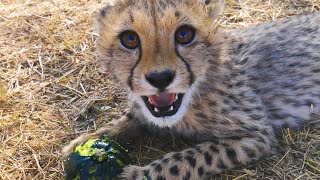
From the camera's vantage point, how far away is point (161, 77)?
2.35 meters

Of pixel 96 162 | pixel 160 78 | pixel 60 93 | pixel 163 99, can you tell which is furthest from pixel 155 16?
pixel 60 93

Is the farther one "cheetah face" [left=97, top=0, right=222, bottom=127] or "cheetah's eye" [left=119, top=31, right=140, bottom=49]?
"cheetah's eye" [left=119, top=31, right=140, bottom=49]

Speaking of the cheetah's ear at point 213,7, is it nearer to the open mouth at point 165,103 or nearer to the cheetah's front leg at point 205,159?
the open mouth at point 165,103

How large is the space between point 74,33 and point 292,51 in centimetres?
189

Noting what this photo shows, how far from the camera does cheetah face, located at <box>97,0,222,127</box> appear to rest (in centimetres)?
242

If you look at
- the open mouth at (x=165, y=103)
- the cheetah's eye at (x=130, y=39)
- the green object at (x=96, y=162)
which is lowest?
the green object at (x=96, y=162)

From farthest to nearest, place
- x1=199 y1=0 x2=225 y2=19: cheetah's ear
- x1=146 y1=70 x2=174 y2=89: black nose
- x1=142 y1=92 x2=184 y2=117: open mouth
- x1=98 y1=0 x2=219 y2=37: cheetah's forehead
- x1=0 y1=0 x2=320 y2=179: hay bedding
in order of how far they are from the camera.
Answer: x1=0 y1=0 x2=320 y2=179: hay bedding, x1=199 y1=0 x2=225 y2=19: cheetah's ear, x1=142 y1=92 x2=184 y2=117: open mouth, x1=98 y1=0 x2=219 y2=37: cheetah's forehead, x1=146 y1=70 x2=174 y2=89: black nose

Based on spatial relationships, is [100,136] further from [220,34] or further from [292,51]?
[292,51]

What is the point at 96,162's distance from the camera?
2.56 meters

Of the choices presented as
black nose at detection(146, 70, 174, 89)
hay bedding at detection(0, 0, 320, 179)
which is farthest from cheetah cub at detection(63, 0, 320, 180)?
hay bedding at detection(0, 0, 320, 179)

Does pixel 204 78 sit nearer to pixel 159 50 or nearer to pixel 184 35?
pixel 184 35

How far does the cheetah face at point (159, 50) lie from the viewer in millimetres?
2420

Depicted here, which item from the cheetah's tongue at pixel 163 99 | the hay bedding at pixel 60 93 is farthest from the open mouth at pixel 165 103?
the hay bedding at pixel 60 93

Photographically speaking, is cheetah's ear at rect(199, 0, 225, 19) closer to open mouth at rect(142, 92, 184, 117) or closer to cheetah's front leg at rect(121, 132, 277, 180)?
open mouth at rect(142, 92, 184, 117)
